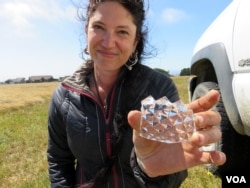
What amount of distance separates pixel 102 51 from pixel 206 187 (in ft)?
7.09

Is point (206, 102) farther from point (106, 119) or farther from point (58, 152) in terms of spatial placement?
point (58, 152)

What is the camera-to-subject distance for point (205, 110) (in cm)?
124

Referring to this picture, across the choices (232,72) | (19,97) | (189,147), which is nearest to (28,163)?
(232,72)

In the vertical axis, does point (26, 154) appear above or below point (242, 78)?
A: below

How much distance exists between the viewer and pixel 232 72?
2.76 m

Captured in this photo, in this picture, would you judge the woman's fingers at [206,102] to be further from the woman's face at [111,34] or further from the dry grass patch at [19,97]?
the dry grass patch at [19,97]

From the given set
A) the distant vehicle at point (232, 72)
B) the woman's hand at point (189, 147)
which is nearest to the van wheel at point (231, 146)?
the distant vehicle at point (232, 72)

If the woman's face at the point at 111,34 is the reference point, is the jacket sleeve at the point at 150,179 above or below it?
below

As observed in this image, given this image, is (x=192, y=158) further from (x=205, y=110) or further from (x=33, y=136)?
(x=33, y=136)

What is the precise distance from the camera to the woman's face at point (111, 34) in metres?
1.80

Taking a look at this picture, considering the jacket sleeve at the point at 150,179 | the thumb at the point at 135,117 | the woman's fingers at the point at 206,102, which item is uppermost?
the woman's fingers at the point at 206,102

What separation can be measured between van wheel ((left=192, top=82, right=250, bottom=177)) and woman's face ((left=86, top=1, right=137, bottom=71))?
63.9 inches

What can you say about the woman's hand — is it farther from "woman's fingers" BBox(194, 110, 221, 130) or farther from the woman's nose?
the woman's nose

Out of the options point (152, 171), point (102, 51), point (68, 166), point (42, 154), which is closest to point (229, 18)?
point (102, 51)
